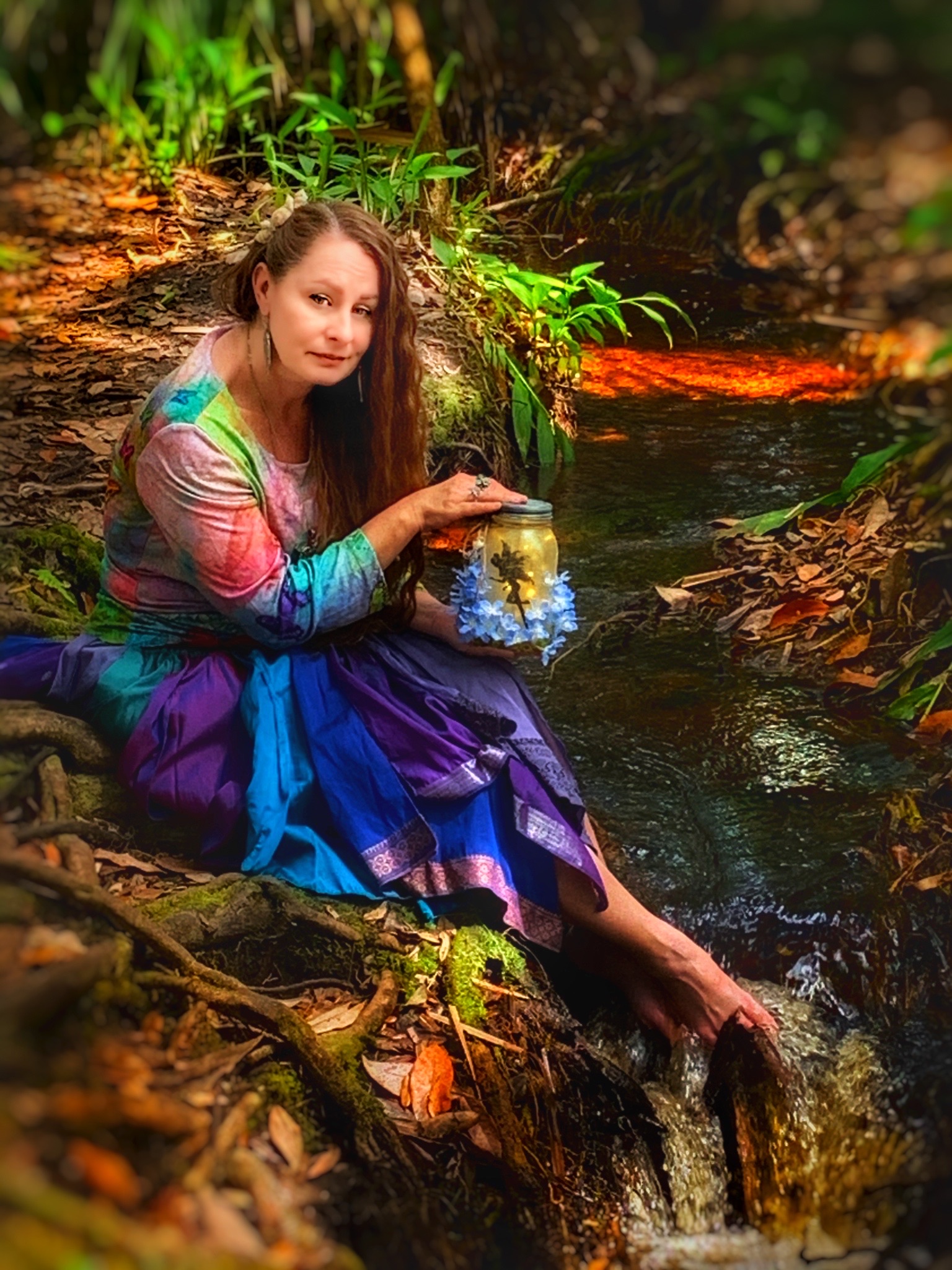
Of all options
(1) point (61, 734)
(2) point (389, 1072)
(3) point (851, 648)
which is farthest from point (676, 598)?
(1) point (61, 734)

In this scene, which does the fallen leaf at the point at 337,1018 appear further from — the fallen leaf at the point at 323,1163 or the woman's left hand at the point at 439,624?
the woman's left hand at the point at 439,624

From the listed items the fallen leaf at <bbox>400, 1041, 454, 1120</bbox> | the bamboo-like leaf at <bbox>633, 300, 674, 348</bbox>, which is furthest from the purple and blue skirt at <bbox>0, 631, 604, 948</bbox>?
the bamboo-like leaf at <bbox>633, 300, 674, 348</bbox>

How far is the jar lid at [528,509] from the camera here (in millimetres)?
1821

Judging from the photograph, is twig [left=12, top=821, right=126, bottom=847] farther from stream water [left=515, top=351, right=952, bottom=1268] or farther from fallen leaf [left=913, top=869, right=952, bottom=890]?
fallen leaf [left=913, top=869, right=952, bottom=890]

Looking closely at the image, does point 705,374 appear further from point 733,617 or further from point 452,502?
point 452,502

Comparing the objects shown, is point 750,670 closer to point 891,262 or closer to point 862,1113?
point 862,1113

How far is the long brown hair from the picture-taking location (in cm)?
172

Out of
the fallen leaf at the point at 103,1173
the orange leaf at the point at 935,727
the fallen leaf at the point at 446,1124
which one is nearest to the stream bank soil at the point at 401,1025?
the fallen leaf at the point at 446,1124

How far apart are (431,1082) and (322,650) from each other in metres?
0.63

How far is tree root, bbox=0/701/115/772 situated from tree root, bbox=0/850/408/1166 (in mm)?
240

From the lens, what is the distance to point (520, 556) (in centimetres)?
185

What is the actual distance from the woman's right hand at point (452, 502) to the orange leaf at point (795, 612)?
0.61 meters

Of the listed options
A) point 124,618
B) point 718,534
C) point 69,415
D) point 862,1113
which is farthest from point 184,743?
point 862,1113

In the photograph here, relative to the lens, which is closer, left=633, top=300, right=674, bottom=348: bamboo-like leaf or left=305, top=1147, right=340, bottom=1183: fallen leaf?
left=305, top=1147, right=340, bottom=1183: fallen leaf
